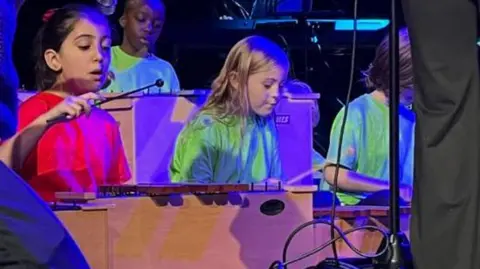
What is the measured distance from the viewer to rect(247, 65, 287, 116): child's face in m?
3.04

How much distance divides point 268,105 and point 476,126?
1.77 m

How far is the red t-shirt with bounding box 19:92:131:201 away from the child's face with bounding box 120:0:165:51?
3.34ft

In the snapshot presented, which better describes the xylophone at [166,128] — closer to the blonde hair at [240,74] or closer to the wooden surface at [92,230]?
the blonde hair at [240,74]

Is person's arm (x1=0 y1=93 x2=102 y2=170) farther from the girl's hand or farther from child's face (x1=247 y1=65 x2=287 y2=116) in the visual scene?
child's face (x1=247 y1=65 x2=287 y2=116)

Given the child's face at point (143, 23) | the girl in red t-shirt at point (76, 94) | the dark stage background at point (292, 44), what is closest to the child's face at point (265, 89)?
the girl in red t-shirt at point (76, 94)

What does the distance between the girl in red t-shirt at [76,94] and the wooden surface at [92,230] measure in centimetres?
60

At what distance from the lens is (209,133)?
9.84ft

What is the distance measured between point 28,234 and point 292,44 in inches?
150

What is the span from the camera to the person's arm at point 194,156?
2887 millimetres

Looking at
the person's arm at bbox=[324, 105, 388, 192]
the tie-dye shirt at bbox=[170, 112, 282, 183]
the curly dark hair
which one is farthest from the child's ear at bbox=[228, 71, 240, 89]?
the curly dark hair

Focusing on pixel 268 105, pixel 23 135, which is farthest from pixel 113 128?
pixel 23 135

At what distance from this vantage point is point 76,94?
9.14ft

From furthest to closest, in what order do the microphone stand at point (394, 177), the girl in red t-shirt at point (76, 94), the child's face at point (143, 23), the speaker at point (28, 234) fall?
the child's face at point (143, 23) < the girl in red t-shirt at point (76, 94) < the microphone stand at point (394, 177) < the speaker at point (28, 234)

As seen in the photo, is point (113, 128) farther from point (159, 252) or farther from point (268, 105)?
point (159, 252)
